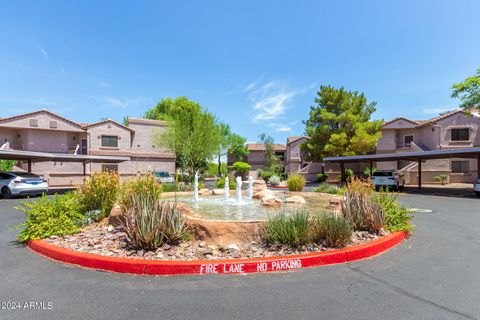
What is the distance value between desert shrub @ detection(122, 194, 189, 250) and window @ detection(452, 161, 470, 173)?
36.3 metres

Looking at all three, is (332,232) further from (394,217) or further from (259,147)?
(259,147)

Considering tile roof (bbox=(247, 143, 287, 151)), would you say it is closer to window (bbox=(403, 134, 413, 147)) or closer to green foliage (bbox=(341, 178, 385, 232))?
window (bbox=(403, 134, 413, 147))

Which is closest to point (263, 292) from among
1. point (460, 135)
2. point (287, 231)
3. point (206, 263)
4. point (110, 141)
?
point (206, 263)

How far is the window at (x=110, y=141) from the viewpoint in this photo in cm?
3303

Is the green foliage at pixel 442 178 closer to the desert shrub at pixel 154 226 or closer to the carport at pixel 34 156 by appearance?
the desert shrub at pixel 154 226

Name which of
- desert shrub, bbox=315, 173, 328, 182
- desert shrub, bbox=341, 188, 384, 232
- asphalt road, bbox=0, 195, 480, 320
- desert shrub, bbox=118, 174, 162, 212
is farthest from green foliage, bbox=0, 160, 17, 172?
desert shrub, bbox=315, 173, 328, 182

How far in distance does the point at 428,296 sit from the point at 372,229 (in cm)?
261

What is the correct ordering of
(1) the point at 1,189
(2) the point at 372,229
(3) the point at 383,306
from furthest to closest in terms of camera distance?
(1) the point at 1,189 → (2) the point at 372,229 → (3) the point at 383,306

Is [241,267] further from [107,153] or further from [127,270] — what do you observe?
[107,153]

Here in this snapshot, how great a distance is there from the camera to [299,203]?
9.05 meters

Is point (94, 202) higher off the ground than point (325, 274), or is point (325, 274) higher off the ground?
point (94, 202)

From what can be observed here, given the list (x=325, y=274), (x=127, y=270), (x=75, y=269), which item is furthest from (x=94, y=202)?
(x=325, y=274)

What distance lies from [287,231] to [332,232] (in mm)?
842

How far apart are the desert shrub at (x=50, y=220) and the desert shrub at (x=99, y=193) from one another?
560mm
